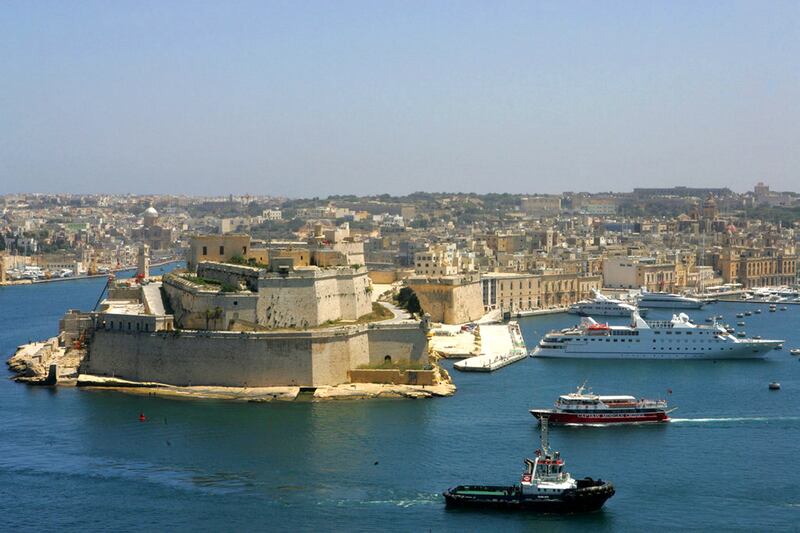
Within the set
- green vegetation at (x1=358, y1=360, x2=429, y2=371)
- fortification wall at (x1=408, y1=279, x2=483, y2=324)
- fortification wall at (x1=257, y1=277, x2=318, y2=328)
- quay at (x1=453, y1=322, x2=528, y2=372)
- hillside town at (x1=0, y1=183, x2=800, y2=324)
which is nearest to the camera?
green vegetation at (x1=358, y1=360, x2=429, y2=371)

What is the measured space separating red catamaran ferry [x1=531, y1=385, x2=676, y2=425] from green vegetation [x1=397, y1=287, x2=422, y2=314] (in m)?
9.42

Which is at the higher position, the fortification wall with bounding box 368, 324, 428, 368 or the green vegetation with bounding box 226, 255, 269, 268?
the green vegetation with bounding box 226, 255, 269, 268

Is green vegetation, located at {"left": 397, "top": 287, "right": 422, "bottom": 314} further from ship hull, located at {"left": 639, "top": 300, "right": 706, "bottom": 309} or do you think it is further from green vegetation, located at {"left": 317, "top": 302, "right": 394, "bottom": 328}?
ship hull, located at {"left": 639, "top": 300, "right": 706, "bottom": 309}

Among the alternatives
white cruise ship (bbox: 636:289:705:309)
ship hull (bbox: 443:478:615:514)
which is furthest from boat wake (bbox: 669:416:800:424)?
white cruise ship (bbox: 636:289:705:309)

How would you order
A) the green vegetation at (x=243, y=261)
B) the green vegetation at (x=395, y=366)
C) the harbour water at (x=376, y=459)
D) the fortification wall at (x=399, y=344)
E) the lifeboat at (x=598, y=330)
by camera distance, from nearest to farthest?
the harbour water at (x=376, y=459) → the green vegetation at (x=395, y=366) → the fortification wall at (x=399, y=344) → the green vegetation at (x=243, y=261) → the lifeboat at (x=598, y=330)

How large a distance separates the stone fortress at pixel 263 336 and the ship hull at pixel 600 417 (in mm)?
3370

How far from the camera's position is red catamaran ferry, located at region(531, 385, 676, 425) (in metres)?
20.0

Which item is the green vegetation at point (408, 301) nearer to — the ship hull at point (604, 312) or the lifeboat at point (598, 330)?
the lifeboat at point (598, 330)

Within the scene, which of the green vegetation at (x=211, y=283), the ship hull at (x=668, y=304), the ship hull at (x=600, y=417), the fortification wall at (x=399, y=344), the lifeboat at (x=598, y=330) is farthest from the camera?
the ship hull at (x=668, y=304)

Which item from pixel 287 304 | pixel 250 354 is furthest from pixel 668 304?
pixel 250 354

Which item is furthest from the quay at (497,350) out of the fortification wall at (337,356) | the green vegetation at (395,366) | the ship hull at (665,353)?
the fortification wall at (337,356)

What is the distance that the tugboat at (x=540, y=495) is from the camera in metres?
15.6

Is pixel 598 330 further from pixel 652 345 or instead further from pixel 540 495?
pixel 540 495

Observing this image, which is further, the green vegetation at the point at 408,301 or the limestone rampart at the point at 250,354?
the green vegetation at the point at 408,301
